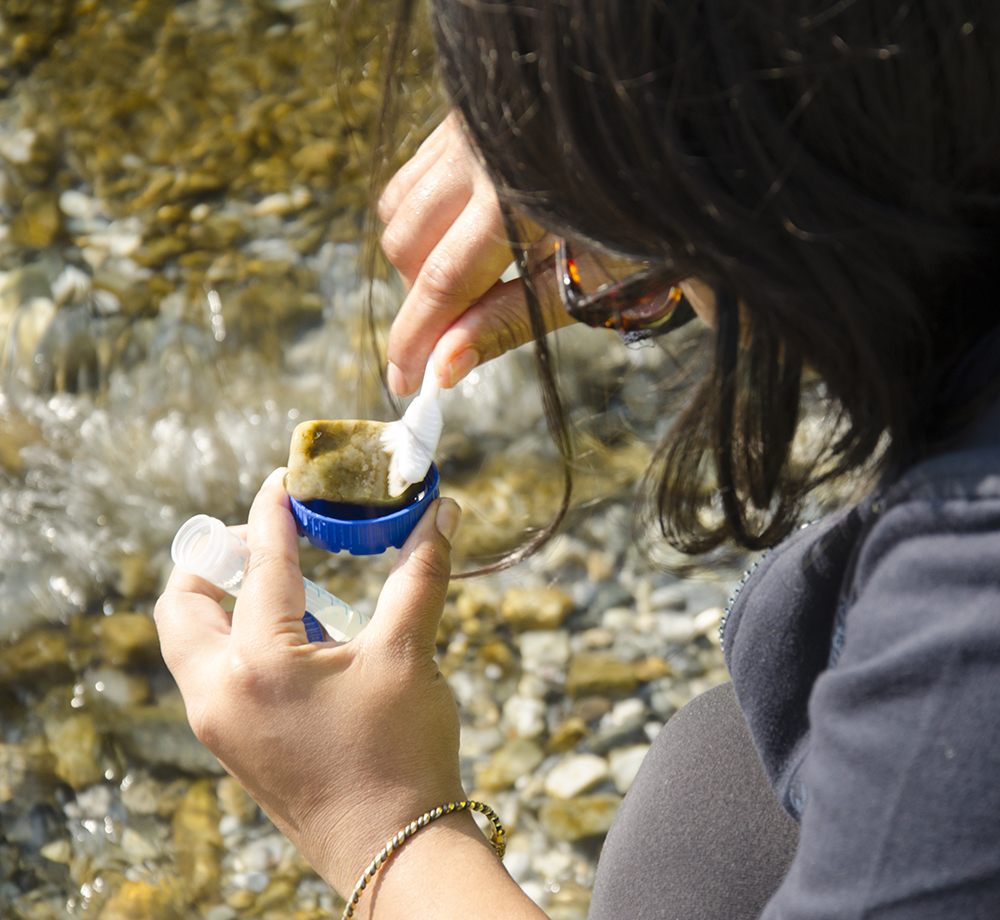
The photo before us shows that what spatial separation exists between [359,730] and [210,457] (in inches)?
65.3

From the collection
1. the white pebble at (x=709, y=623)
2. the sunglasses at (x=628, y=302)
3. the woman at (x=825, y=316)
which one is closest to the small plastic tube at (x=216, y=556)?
the woman at (x=825, y=316)

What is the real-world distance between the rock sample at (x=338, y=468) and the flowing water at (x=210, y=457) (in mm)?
386

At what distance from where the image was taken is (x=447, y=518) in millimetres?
1025

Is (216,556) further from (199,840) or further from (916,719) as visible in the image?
(199,840)

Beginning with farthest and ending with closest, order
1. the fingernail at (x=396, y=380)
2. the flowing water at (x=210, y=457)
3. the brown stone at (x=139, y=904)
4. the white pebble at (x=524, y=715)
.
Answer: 1. the white pebble at (x=524, y=715)
2. the flowing water at (x=210, y=457)
3. the brown stone at (x=139, y=904)
4. the fingernail at (x=396, y=380)

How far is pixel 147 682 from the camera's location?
2082 mm

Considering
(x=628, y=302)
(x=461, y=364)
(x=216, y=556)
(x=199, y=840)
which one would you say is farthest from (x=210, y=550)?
(x=199, y=840)

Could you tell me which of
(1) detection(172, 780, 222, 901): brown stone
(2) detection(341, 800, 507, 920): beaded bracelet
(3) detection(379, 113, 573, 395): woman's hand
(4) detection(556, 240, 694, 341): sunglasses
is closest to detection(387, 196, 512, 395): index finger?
(3) detection(379, 113, 573, 395): woman's hand

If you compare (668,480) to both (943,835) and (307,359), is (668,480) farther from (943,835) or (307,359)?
(307,359)

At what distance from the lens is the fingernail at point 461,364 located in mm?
1121

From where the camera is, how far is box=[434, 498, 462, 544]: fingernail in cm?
102

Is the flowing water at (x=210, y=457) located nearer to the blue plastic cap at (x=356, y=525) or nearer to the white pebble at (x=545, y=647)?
the white pebble at (x=545, y=647)

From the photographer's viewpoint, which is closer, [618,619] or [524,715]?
[524,715]

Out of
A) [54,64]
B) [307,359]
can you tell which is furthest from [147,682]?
[54,64]
